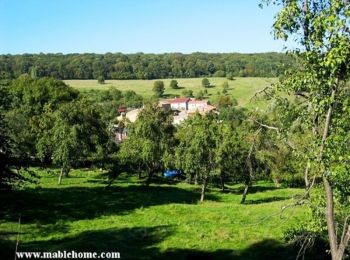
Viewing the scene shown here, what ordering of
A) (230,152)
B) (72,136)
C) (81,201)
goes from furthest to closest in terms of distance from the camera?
1. (230,152)
2. (72,136)
3. (81,201)

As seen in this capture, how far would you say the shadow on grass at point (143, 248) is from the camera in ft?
94.3

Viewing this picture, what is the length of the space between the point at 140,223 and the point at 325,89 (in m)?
29.2

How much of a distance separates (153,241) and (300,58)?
2354 cm

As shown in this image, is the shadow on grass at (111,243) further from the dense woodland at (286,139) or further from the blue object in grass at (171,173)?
the blue object in grass at (171,173)

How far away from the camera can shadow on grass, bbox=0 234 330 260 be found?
28.8 metres

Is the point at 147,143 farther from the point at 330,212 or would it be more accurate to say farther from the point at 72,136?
the point at 330,212

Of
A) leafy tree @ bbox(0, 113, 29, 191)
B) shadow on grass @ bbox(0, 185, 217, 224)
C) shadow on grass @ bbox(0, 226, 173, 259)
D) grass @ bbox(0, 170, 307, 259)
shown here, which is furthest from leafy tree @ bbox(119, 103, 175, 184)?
leafy tree @ bbox(0, 113, 29, 191)

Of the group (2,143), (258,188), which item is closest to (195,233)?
(2,143)

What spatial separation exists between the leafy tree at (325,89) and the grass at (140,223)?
9484 mm

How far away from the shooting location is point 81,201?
Result: 155 feet

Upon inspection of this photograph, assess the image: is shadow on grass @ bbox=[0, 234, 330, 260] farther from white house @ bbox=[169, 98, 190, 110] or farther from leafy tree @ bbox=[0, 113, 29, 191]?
white house @ bbox=[169, 98, 190, 110]

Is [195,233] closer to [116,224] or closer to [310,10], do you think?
[116,224]

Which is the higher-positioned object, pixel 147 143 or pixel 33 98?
pixel 33 98

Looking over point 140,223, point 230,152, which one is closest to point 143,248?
point 140,223
